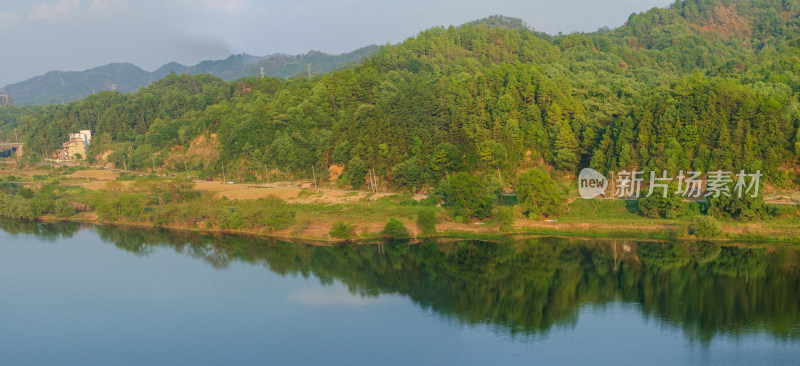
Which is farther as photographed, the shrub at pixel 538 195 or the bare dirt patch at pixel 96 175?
the bare dirt patch at pixel 96 175

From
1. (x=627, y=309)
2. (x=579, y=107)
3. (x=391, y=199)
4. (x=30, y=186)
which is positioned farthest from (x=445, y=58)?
(x=627, y=309)

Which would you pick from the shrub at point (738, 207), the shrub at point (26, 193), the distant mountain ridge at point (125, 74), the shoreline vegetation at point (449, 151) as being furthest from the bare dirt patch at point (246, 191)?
the distant mountain ridge at point (125, 74)

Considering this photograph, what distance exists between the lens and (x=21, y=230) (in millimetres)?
35250

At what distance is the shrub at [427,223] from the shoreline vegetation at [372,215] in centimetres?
5

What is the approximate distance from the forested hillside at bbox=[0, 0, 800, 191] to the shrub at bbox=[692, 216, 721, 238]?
148 inches

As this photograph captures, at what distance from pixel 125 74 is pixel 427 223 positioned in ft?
556

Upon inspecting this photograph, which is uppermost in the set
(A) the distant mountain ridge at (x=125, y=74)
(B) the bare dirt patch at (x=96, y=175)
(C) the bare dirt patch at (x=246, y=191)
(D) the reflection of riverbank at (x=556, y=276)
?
(A) the distant mountain ridge at (x=125, y=74)

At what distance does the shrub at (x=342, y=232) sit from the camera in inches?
1120

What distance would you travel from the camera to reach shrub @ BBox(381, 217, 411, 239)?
2811cm

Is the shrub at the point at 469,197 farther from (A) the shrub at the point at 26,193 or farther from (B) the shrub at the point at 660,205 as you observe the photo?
(A) the shrub at the point at 26,193

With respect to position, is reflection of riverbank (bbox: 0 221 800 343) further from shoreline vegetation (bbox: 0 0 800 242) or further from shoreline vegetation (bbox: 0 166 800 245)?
shoreline vegetation (bbox: 0 0 800 242)

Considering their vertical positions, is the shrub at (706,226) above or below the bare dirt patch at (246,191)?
below

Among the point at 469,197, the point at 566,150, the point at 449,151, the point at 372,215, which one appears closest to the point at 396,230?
the point at 372,215

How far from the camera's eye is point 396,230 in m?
28.1
